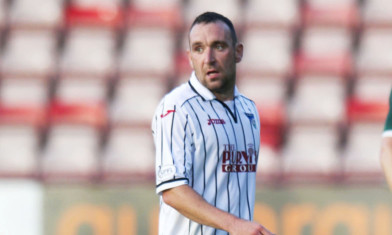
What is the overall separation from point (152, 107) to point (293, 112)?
3.52ft

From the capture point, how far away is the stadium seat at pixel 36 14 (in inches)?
280

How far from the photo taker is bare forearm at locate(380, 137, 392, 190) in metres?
2.52

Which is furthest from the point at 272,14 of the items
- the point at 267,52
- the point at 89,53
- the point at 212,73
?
the point at 212,73

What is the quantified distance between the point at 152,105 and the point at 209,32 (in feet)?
12.6

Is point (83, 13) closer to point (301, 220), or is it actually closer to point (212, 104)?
point (301, 220)

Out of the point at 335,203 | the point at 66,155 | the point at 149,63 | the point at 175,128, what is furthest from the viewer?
the point at 149,63

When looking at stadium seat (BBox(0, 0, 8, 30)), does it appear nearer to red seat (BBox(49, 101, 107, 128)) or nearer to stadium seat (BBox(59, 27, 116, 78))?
stadium seat (BBox(59, 27, 116, 78))

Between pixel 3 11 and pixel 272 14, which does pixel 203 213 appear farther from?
pixel 3 11

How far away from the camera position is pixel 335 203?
5.05 metres

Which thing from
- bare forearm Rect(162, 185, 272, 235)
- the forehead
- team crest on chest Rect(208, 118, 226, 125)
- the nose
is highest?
the forehead

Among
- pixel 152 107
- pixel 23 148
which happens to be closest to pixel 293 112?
pixel 152 107

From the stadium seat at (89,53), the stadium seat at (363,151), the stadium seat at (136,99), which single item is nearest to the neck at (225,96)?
the stadium seat at (363,151)

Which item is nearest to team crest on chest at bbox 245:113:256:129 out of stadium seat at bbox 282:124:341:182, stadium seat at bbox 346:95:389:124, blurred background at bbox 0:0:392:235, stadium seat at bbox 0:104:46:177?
blurred background at bbox 0:0:392:235

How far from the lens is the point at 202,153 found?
2.53 m
